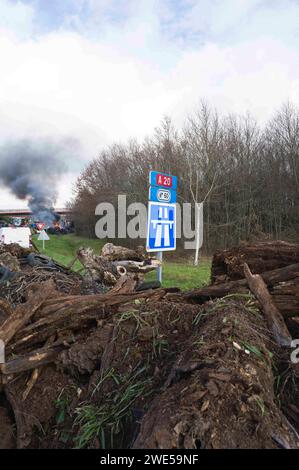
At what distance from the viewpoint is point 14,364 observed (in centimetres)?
268

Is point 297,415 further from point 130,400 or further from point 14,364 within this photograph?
point 14,364

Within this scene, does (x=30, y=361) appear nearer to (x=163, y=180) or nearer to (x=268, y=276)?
(x=268, y=276)

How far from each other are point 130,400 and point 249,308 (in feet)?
3.85

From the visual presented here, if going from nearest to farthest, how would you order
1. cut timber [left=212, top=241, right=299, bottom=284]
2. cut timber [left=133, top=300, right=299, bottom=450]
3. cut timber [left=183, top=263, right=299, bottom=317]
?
1. cut timber [left=133, top=300, right=299, bottom=450]
2. cut timber [left=183, top=263, right=299, bottom=317]
3. cut timber [left=212, top=241, right=299, bottom=284]

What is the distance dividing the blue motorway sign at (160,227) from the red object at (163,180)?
380mm

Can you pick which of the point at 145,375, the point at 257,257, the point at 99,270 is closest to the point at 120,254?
the point at 99,270

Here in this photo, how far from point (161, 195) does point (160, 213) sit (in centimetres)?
36

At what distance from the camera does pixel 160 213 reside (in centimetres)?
705

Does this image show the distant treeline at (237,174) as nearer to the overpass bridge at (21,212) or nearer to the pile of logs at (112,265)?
the pile of logs at (112,265)

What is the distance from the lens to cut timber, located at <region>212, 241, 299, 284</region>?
381 centimetres

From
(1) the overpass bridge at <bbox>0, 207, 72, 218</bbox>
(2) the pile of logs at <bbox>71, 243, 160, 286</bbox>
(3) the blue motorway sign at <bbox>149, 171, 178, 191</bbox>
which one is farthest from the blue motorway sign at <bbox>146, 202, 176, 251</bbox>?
(1) the overpass bridge at <bbox>0, 207, 72, 218</bbox>

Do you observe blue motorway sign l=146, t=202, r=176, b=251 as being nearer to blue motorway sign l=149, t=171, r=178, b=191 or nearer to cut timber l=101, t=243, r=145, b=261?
blue motorway sign l=149, t=171, r=178, b=191

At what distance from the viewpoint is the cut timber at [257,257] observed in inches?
150

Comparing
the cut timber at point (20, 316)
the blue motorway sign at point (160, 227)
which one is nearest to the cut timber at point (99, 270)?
the blue motorway sign at point (160, 227)
